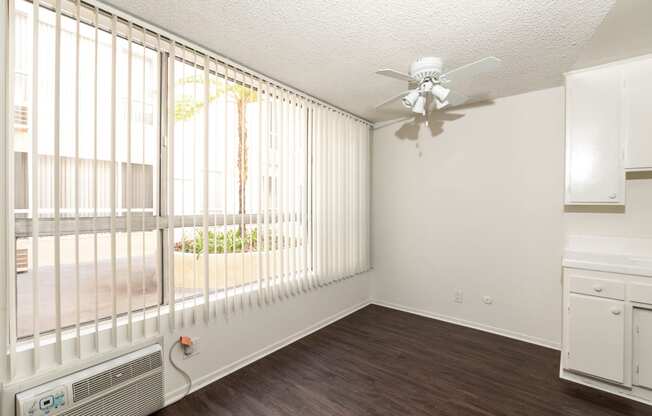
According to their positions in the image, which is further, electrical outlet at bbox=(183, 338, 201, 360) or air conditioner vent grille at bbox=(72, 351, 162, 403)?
electrical outlet at bbox=(183, 338, 201, 360)

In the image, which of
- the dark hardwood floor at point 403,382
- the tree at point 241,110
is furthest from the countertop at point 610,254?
the tree at point 241,110

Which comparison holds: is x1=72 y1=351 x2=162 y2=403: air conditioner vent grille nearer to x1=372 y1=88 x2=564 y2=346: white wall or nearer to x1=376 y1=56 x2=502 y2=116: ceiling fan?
x1=376 y1=56 x2=502 y2=116: ceiling fan

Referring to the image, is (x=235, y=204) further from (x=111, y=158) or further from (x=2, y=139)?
(x=2, y=139)

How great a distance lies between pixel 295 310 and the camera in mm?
3078

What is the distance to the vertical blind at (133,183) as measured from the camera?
1534mm

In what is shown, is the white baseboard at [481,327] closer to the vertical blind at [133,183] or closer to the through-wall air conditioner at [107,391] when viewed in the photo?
the vertical blind at [133,183]

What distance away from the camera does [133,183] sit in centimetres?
190

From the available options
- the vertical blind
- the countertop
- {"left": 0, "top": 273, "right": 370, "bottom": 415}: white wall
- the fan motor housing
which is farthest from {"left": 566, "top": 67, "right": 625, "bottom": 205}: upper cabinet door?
{"left": 0, "top": 273, "right": 370, "bottom": 415}: white wall

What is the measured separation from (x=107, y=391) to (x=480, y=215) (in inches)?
140

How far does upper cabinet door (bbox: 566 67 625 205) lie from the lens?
→ 2.43 metres

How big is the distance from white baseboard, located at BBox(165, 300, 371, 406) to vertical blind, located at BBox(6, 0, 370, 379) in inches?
17.9

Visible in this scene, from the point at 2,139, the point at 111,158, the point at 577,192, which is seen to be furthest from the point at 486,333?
the point at 2,139

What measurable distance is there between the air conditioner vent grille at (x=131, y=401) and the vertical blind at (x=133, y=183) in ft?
0.90

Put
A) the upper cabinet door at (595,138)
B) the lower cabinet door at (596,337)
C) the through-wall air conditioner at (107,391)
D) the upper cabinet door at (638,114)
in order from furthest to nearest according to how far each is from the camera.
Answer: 1. the upper cabinet door at (595,138)
2. the upper cabinet door at (638,114)
3. the lower cabinet door at (596,337)
4. the through-wall air conditioner at (107,391)
